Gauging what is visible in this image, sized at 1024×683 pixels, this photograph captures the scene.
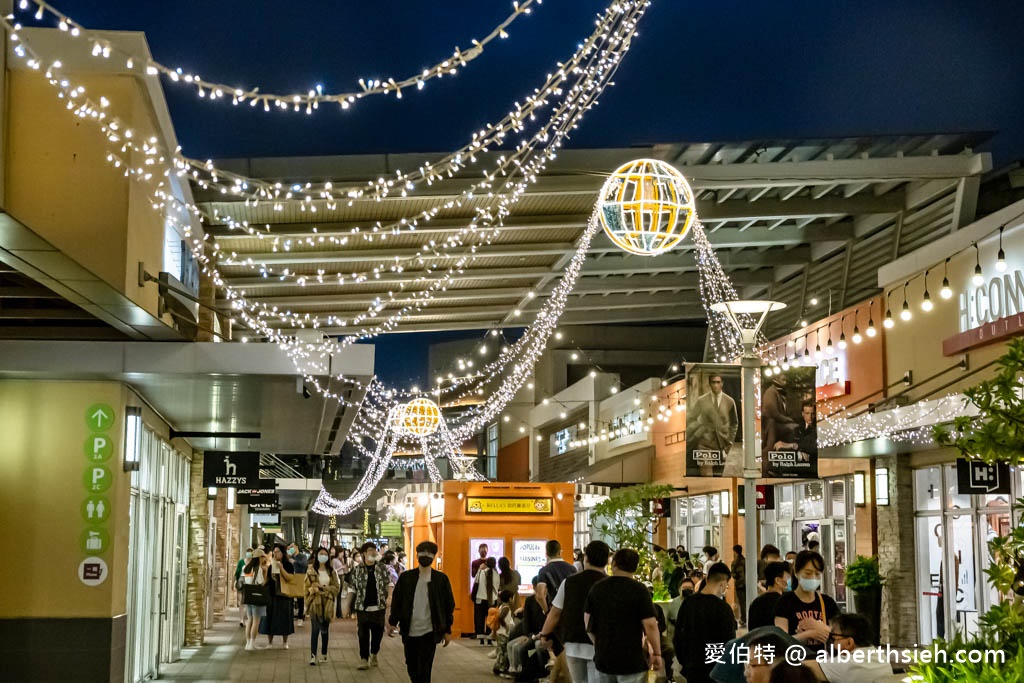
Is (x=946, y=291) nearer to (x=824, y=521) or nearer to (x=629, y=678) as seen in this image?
(x=824, y=521)

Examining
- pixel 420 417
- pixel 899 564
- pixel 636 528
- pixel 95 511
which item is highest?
pixel 420 417

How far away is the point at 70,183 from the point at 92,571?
3.92m

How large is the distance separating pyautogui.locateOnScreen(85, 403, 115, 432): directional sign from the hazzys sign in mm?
6405

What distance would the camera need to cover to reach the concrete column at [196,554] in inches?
834

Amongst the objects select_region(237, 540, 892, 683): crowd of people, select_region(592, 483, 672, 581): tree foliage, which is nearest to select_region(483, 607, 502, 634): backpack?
select_region(237, 540, 892, 683): crowd of people

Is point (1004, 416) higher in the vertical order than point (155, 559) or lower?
higher

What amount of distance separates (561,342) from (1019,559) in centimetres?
3729

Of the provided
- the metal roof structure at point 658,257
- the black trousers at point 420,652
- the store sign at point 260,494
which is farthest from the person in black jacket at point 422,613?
the store sign at point 260,494

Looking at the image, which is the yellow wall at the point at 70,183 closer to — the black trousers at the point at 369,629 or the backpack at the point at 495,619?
the black trousers at the point at 369,629

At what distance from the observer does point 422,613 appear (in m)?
11.6

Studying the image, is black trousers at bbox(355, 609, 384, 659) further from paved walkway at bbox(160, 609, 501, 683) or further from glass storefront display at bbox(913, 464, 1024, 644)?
glass storefront display at bbox(913, 464, 1024, 644)

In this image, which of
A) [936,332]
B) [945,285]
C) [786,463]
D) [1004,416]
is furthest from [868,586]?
[1004,416]

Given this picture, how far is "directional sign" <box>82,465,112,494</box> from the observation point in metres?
12.2

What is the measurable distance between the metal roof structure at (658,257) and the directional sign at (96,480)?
3502mm
